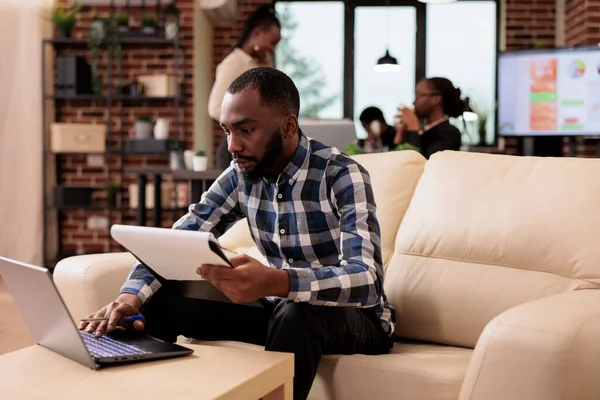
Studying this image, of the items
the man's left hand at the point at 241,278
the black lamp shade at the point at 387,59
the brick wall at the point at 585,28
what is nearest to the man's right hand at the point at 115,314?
the man's left hand at the point at 241,278

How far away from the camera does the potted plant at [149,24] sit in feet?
19.7

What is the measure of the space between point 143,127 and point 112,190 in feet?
1.76

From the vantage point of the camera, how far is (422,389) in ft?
5.44

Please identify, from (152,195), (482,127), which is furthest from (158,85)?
(482,127)

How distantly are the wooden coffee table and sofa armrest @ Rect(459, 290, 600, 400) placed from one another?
1.18ft

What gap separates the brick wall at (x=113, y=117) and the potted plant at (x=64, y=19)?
0.13 metres

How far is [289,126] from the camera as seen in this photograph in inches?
72.4

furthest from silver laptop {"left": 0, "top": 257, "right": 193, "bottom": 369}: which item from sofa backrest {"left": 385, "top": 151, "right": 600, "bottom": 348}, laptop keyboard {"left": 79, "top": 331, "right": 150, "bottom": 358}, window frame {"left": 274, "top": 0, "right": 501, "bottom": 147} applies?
window frame {"left": 274, "top": 0, "right": 501, "bottom": 147}

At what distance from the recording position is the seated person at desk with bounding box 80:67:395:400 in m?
1.63

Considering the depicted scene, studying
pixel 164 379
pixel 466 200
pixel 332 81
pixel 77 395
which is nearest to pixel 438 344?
pixel 466 200

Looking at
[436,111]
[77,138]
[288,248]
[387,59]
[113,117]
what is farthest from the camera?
[387,59]

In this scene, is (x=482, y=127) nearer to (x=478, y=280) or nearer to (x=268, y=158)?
(x=478, y=280)

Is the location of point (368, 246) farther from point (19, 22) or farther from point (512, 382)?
point (19, 22)

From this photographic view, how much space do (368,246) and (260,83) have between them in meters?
0.43
